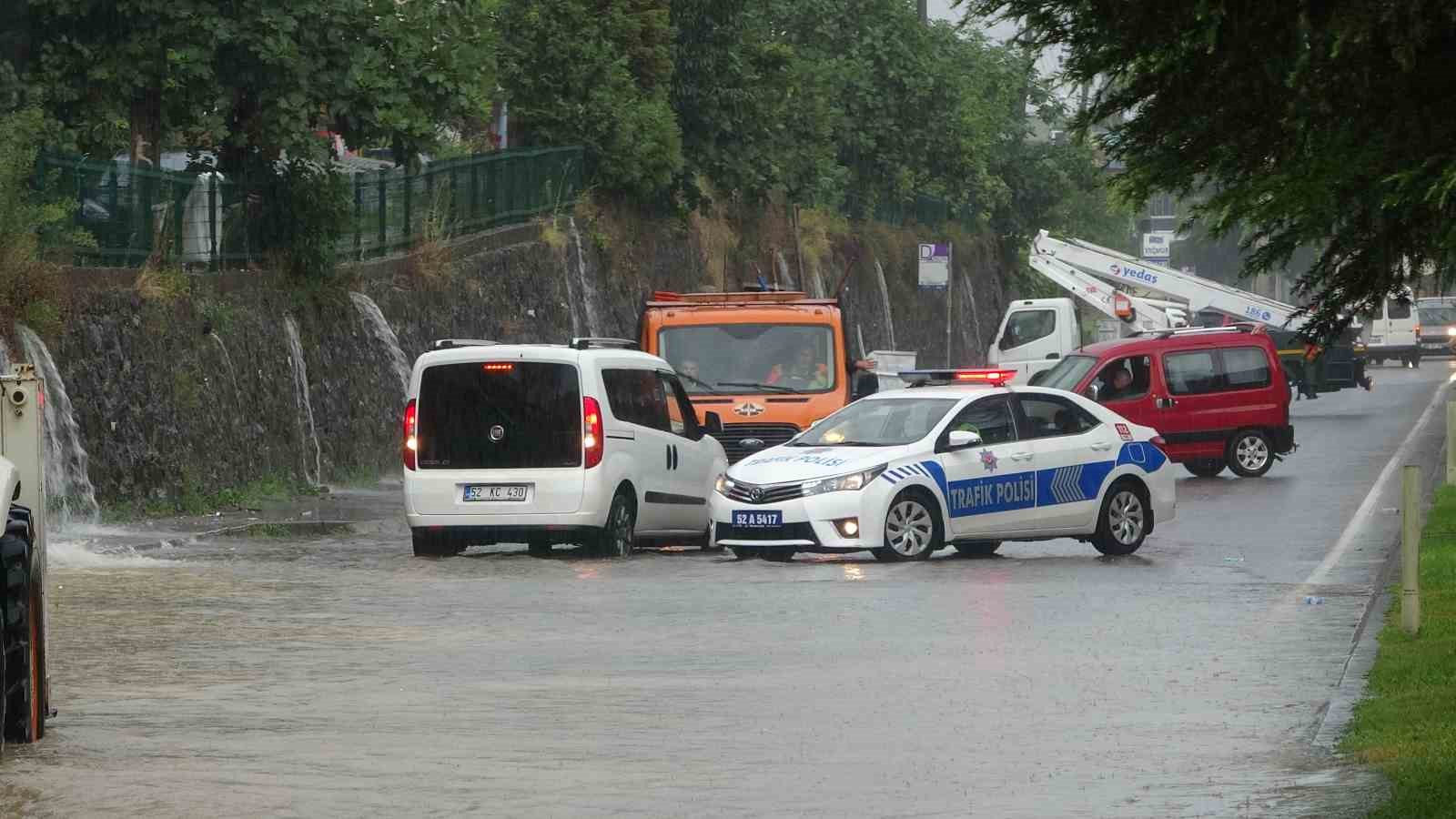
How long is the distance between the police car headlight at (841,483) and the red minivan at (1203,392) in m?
12.5

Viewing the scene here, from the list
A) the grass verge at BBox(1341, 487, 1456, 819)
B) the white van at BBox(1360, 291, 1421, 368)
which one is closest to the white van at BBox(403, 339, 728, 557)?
the grass verge at BBox(1341, 487, 1456, 819)

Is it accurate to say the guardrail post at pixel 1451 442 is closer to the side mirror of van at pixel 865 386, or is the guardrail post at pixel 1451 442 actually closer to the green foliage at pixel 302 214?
the side mirror of van at pixel 865 386

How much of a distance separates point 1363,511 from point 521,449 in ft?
30.2

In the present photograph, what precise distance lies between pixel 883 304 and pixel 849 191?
9.17 ft

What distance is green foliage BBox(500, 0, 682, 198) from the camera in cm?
4081

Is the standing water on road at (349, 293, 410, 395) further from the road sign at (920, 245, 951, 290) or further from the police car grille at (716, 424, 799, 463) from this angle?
the road sign at (920, 245, 951, 290)

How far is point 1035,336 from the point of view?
158 feet

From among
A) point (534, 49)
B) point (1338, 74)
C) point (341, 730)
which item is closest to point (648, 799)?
point (341, 730)

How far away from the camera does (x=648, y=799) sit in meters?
9.17

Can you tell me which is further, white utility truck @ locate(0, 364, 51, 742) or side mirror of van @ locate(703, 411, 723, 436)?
side mirror of van @ locate(703, 411, 723, 436)

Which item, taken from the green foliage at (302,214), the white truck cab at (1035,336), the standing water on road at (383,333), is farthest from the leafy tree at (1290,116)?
the white truck cab at (1035,336)

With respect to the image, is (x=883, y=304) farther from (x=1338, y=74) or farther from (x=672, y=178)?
(x=1338, y=74)

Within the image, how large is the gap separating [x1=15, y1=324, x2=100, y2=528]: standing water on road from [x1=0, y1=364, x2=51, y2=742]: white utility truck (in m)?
11.8

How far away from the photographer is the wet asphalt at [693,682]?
9375 millimetres
